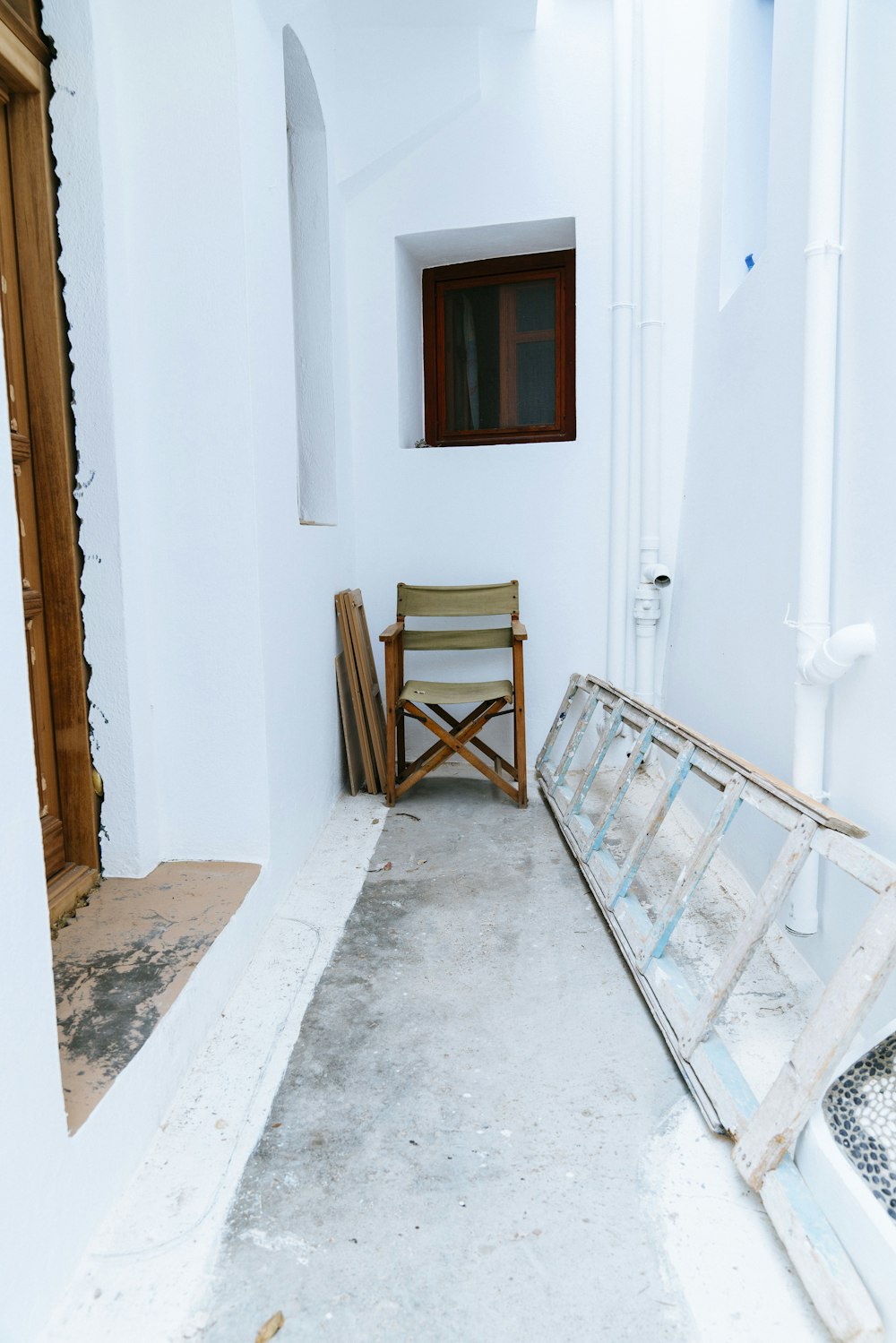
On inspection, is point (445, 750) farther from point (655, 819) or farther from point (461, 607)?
point (655, 819)

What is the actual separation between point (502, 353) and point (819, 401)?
246cm

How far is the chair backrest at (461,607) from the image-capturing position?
3975 millimetres

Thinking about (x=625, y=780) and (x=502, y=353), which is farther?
(x=502, y=353)

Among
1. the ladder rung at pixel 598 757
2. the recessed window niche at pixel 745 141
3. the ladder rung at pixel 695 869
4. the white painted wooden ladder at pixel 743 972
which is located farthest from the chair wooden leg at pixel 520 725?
the recessed window niche at pixel 745 141

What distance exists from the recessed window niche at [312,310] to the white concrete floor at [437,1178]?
2026mm

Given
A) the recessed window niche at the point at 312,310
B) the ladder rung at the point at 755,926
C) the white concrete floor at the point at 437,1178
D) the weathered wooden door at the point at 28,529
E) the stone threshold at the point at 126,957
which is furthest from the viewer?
the recessed window niche at the point at 312,310

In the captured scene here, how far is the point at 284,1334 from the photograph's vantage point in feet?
3.97

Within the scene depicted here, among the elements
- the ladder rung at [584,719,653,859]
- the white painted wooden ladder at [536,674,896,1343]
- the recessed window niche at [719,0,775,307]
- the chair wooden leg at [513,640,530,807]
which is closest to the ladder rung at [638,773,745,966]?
the white painted wooden ladder at [536,674,896,1343]

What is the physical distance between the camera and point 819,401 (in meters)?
2.18

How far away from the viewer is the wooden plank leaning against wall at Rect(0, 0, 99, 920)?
82.0 inches

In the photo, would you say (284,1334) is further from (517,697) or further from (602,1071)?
(517,697)

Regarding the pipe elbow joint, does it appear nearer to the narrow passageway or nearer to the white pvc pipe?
the narrow passageway

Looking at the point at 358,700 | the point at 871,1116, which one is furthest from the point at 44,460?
the point at 871,1116

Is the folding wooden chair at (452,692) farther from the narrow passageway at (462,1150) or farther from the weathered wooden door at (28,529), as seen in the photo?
the weathered wooden door at (28,529)
